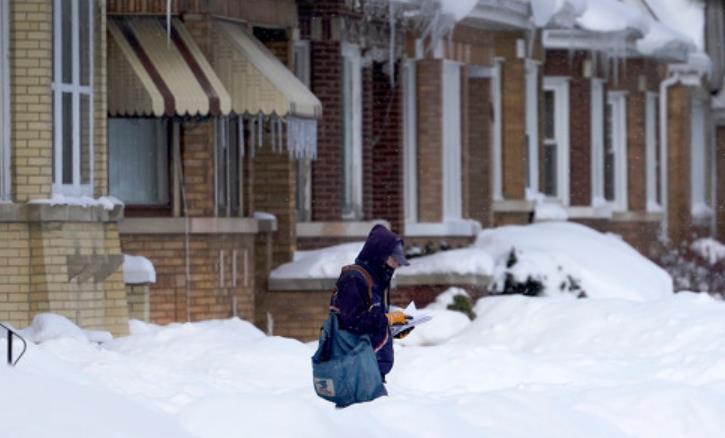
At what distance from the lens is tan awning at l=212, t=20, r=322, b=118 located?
68.7ft

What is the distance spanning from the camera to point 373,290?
519 inches

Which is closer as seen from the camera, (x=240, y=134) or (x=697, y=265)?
(x=240, y=134)

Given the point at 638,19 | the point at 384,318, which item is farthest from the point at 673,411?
the point at 638,19

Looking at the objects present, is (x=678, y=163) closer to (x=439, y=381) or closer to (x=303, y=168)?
(x=303, y=168)

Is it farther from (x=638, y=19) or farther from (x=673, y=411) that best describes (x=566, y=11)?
(x=673, y=411)

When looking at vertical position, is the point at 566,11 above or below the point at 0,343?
above

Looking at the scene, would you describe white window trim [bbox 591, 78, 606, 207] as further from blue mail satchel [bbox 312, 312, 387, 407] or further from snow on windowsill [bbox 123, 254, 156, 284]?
blue mail satchel [bbox 312, 312, 387, 407]

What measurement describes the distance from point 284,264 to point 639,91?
1648 centimetres

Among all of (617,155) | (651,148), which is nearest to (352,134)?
(617,155)

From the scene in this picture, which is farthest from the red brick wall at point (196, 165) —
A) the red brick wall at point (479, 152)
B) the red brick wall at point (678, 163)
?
the red brick wall at point (678, 163)

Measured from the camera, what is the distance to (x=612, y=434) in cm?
1402

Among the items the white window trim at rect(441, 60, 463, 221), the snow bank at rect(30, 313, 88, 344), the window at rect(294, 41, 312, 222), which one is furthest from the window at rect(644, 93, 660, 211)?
the snow bank at rect(30, 313, 88, 344)

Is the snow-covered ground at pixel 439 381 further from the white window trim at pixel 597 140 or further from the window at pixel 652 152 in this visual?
the window at pixel 652 152

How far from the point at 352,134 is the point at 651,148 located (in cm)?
1615
